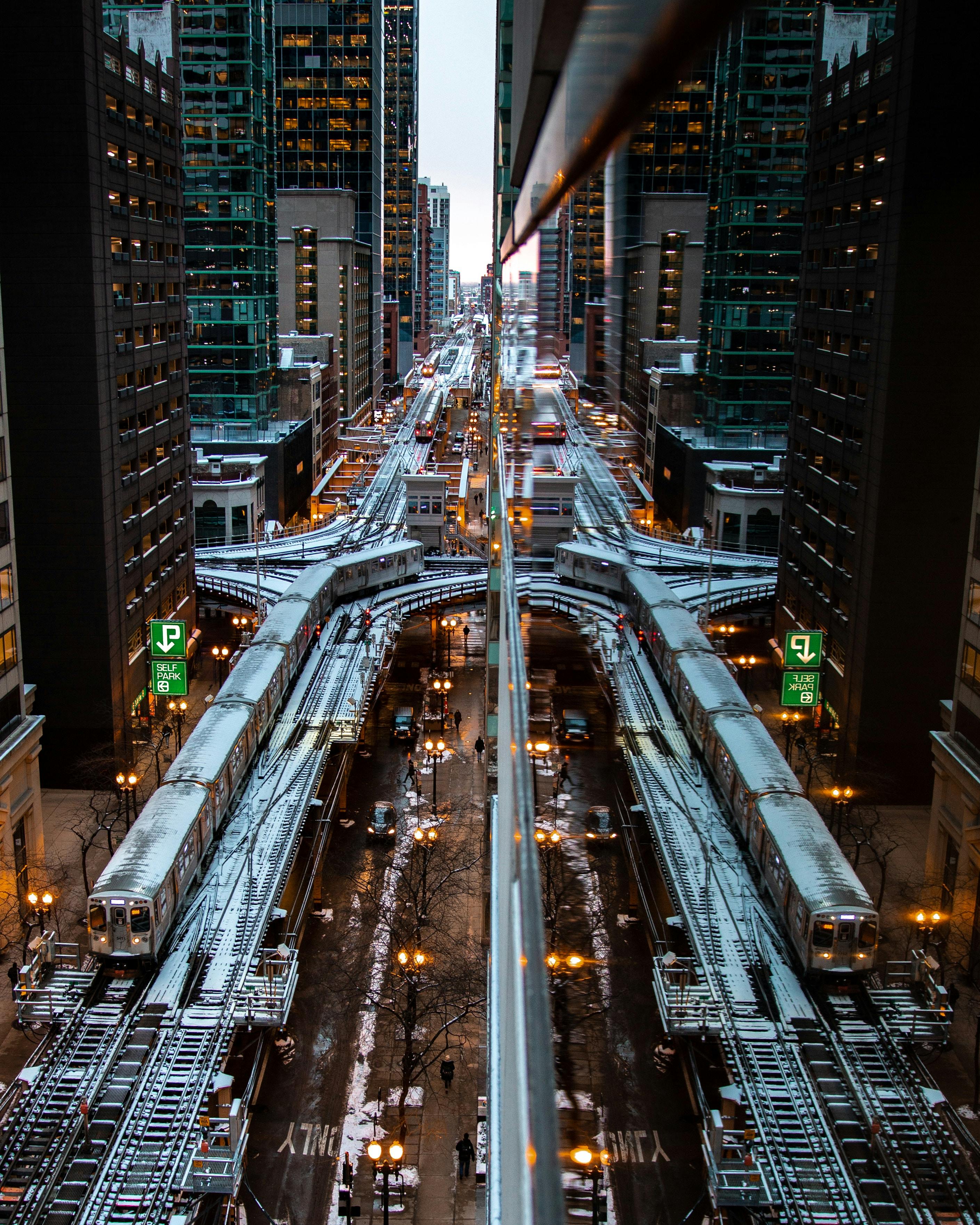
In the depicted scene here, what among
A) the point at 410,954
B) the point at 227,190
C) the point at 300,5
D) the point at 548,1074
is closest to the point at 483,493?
the point at 227,190

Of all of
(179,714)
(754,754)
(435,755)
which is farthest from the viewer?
(179,714)

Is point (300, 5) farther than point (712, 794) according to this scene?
Yes

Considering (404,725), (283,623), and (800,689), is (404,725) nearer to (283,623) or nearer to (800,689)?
(283,623)

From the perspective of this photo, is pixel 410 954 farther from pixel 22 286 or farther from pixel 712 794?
pixel 22 286

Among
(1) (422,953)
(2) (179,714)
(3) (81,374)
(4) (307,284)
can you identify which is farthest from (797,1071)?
(4) (307,284)

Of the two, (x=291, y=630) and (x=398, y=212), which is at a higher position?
(x=398, y=212)

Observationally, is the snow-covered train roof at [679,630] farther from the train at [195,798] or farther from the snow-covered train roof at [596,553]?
the snow-covered train roof at [596,553]

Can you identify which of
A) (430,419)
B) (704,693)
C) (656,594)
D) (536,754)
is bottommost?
(704,693)

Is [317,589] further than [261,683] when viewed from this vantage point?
Yes
